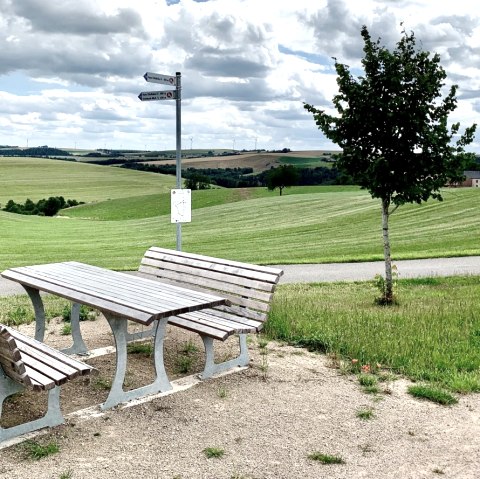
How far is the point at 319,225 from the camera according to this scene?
34906 mm

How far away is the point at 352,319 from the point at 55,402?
4.11 meters

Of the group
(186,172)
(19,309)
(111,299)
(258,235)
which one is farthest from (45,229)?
(186,172)

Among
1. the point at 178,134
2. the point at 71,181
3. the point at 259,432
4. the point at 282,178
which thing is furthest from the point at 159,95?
the point at 71,181

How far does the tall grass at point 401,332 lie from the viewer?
5.77m

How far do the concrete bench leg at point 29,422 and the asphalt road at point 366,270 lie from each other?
800 centimetres

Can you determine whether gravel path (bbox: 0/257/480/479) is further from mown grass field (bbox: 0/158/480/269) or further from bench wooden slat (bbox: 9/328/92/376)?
mown grass field (bbox: 0/158/480/269)

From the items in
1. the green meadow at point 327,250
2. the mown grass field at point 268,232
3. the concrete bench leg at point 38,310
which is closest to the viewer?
the green meadow at point 327,250

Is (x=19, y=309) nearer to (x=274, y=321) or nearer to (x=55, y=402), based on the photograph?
(x=274, y=321)

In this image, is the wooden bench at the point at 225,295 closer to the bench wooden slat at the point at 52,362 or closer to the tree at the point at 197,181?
the bench wooden slat at the point at 52,362

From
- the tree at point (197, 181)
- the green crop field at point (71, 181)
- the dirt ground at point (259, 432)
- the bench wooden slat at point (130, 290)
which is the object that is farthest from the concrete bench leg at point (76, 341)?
the green crop field at point (71, 181)

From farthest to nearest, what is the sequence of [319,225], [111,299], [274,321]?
[319,225]
[274,321]
[111,299]

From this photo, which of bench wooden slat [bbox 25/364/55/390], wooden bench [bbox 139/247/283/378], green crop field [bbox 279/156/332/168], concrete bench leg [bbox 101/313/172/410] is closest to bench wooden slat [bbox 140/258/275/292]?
wooden bench [bbox 139/247/283/378]

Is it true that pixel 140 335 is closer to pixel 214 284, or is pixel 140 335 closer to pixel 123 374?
pixel 214 284

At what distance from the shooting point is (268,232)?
3350cm
